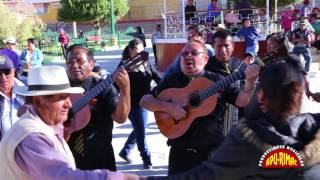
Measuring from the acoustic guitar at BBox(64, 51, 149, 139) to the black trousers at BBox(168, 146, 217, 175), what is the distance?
75cm

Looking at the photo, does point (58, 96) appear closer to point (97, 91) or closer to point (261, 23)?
point (97, 91)

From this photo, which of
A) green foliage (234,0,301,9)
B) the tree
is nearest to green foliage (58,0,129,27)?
the tree

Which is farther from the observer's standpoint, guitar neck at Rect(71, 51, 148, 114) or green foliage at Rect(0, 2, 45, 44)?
green foliage at Rect(0, 2, 45, 44)

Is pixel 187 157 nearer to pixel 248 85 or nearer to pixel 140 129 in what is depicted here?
pixel 248 85

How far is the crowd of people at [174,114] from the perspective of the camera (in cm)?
216

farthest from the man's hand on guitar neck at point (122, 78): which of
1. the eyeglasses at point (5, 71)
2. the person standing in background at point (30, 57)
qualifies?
the person standing in background at point (30, 57)

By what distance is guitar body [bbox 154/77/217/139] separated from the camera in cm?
394

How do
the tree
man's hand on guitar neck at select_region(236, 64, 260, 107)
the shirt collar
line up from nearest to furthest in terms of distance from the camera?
the shirt collar, man's hand on guitar neck at select_region(236, 64, 260, 107), the tree

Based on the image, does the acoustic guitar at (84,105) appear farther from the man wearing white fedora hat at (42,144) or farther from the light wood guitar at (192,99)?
the man wearing white fedora hat at (42,144)

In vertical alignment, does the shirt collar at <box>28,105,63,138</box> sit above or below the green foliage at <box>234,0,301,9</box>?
below

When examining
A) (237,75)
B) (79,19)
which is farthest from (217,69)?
(79,19)

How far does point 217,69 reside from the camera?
13.8 feet

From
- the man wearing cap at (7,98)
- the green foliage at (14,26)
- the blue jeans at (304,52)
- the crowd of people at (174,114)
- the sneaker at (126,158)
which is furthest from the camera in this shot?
the green foliage at (14,26)

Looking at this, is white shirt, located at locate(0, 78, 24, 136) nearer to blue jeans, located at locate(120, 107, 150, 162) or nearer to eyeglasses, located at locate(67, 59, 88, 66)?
eyeglasses, located at locate(67, 59, 88, 66)
